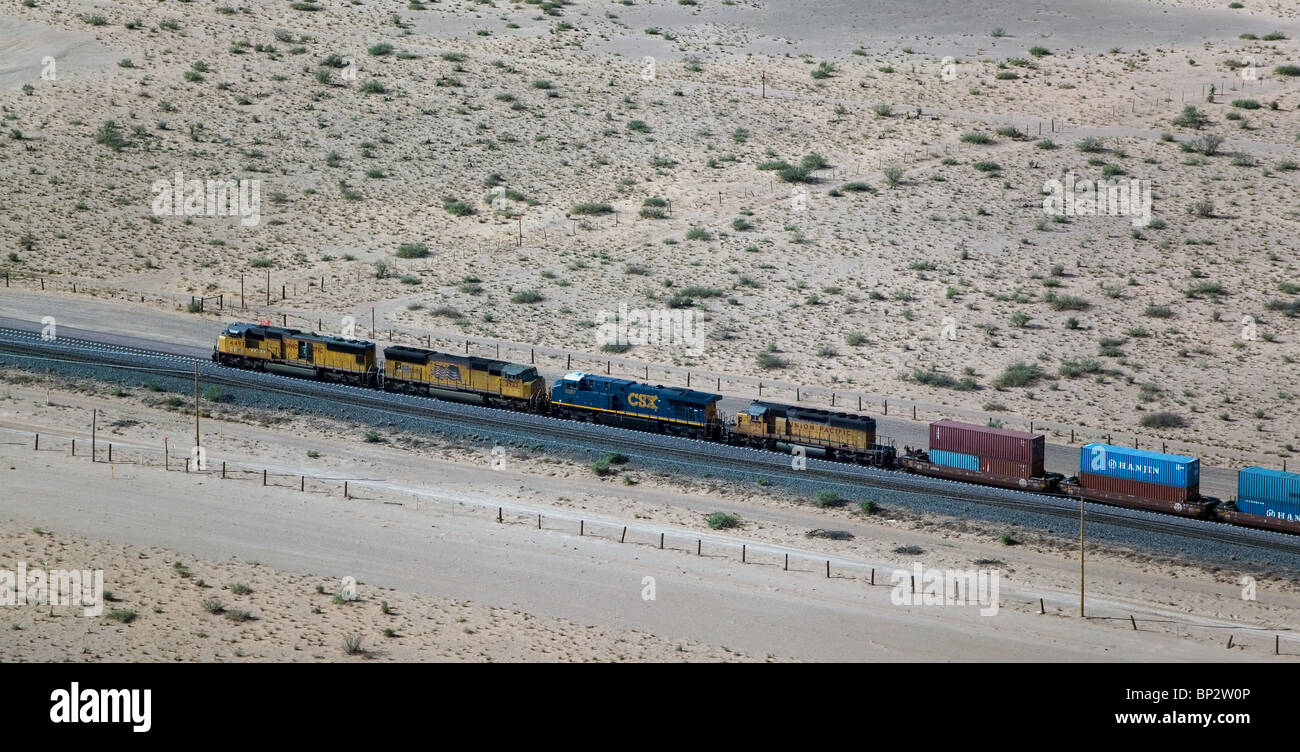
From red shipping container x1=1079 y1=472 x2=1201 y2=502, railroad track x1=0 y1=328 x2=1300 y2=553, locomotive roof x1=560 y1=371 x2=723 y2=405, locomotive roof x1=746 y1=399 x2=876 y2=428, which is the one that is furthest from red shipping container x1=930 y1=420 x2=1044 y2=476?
locomotive roof x1=560 y1=371 x2=723 y2=405

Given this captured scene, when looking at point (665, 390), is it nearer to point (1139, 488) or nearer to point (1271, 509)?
point (1139, 488)

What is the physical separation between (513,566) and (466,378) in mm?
15807

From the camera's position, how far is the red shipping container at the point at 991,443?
57.7m

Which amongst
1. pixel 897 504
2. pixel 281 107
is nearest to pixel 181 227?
pixel 281 107

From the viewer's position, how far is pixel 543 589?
166ft

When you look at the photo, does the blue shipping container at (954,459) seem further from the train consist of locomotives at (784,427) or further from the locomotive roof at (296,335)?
the locomotive roof at (296,335)

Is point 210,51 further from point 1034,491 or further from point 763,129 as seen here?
point 1034,491

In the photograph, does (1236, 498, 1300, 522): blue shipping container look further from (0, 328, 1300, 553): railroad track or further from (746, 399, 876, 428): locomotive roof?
(746, 399, 876, 428): locomotive roof

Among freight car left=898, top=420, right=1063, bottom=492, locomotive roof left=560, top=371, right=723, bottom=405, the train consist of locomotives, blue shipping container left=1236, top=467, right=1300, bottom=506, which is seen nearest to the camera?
blue shipping container left=1236, top=467, right=1300, bottom=506

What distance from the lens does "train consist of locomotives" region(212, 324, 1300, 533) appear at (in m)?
55.6

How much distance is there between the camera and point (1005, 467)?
58.3m

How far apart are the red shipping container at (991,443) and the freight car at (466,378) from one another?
1658 cm

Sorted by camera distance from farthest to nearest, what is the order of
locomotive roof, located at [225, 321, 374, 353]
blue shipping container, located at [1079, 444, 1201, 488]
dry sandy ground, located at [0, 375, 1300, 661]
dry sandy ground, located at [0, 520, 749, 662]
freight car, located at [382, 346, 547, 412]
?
1. locomotive roof, located at [225, 321, 374, 353]
2. freight car, located at [382, 346, 547, 412]
3. blue shipping container, located at [1079, 444, 1201, 488]
4. dry sandy ground, located at [0, 375, 1300, 661]
5. dry sandy ground, located at [0, 520, 749, 662]

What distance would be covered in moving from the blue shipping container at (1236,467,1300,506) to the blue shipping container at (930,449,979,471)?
30.3 feet
